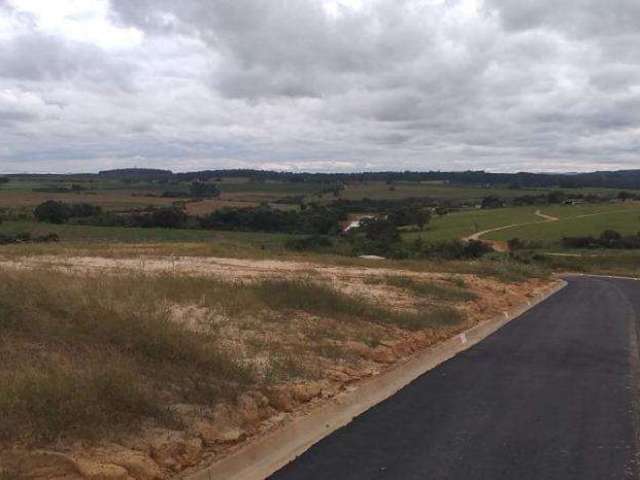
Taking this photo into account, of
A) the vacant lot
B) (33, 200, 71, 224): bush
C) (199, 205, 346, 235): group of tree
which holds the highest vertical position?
the vacant lot

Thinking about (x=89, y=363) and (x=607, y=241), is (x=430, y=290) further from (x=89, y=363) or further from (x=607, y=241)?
(x=607, y=241)

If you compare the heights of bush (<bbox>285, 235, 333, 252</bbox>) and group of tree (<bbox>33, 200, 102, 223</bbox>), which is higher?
group of tree (<bbox>33, 200, 102, 223</bbox>)

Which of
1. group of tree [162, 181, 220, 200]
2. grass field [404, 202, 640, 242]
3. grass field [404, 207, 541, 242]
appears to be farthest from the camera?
group of tree [162, 181, 220, 200]

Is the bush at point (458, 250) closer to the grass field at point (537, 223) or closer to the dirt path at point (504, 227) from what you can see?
the dirt path at point (504, 227)

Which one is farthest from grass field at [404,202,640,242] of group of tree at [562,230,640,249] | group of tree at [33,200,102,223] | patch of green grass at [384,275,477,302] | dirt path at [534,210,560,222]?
patch of green grass at [384,275,477,302]

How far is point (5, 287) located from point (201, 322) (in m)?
3.27

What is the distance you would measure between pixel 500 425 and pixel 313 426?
2.16 metres

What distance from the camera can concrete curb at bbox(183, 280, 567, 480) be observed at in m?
6.84

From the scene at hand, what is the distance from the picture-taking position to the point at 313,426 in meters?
8.44

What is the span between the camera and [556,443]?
765 cm

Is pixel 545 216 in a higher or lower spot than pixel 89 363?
lower

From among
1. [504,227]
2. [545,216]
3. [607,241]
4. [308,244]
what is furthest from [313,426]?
[545,216]

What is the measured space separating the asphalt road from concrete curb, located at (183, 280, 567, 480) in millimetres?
195

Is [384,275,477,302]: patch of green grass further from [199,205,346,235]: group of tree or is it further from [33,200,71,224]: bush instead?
[33,200,71,224]: bush
